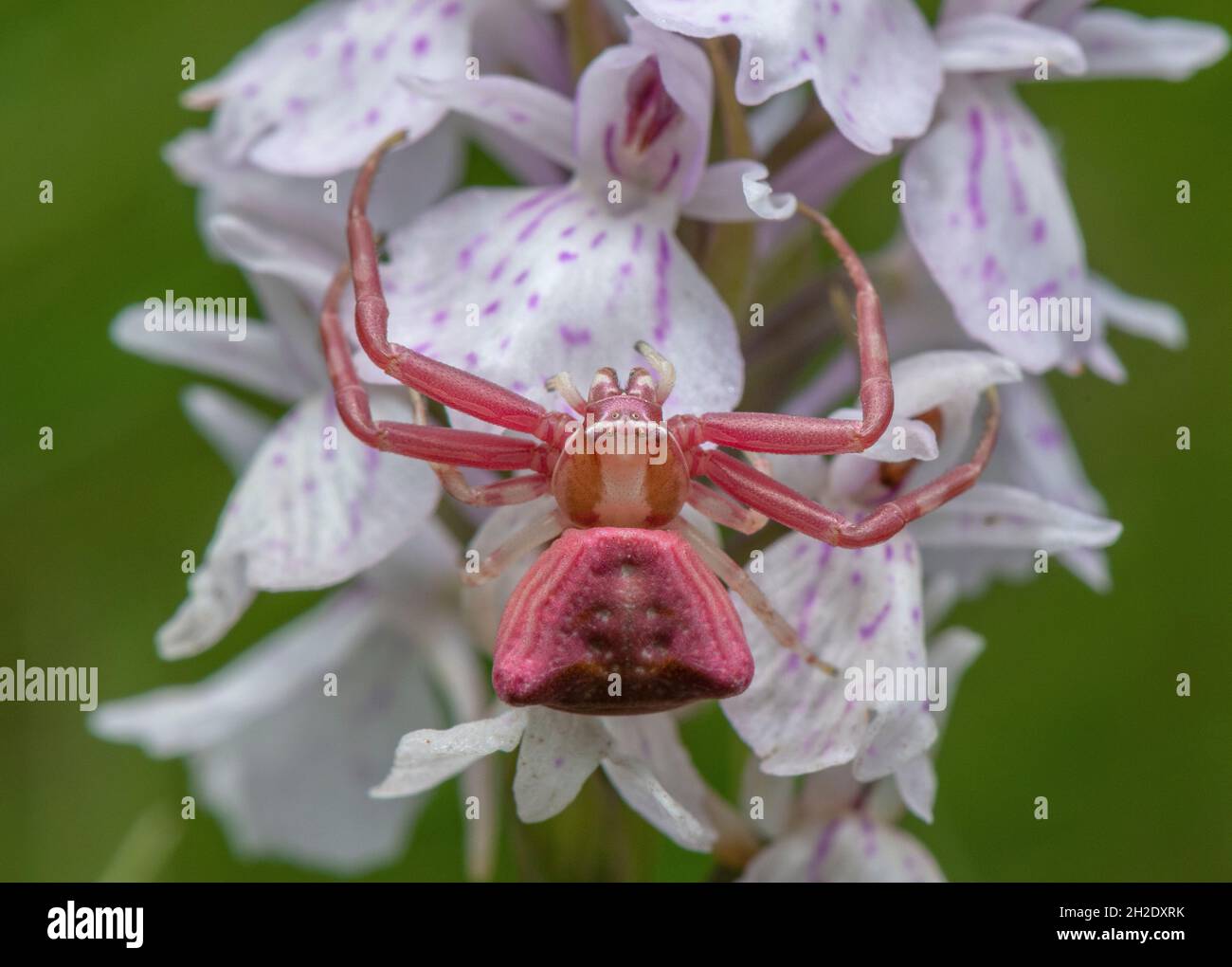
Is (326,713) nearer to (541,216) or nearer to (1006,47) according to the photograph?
(541,216)

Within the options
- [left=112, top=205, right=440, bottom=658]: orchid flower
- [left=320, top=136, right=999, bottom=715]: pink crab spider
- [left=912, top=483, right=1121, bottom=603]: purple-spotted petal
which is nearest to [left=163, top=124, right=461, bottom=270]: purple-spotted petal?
[left=112, top=205, right=440, bottom=658]: orchid flower

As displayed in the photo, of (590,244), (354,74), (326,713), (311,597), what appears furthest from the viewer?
(311,597)

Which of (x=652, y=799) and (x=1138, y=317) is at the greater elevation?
(x=1138, y=317)

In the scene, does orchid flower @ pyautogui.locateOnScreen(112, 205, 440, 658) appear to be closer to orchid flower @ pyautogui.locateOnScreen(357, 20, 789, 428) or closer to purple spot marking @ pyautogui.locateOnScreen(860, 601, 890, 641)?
orchid flower @ pyautogui.locateOnScreen(357, 20, 789, 428)

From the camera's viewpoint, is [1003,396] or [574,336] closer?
[574,336]

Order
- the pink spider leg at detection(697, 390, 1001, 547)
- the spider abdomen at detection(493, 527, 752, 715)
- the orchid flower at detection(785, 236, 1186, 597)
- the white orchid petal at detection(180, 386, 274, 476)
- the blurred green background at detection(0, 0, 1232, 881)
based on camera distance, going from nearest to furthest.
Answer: the spider abdomen at detection(493, 527, 752, 715), the pink spider leg at detection(697, 390, 1001, 547), the orchid flower at detection(785, 236, 1186, 597), the white orchid petal at detection(180, 386, 274, 476), the blurred green background at detection(0, 0, 1232, 881)

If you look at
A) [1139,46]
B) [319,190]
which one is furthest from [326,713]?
[1139,46]

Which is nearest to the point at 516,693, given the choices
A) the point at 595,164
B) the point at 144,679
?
the point at 595,164
